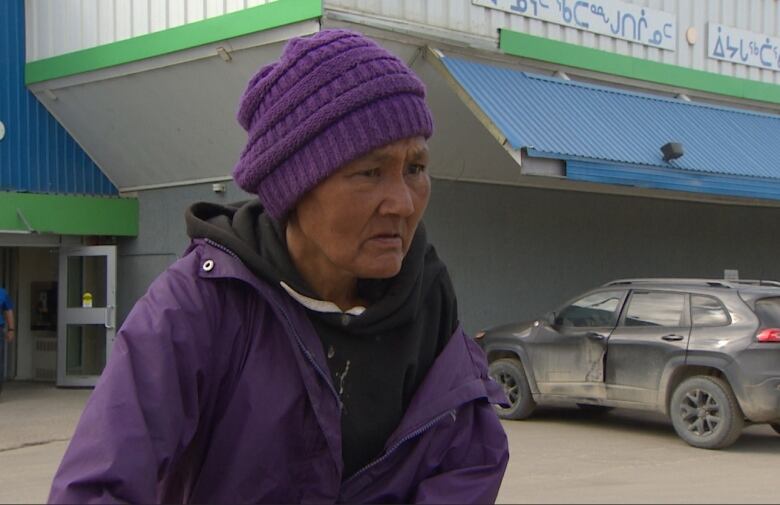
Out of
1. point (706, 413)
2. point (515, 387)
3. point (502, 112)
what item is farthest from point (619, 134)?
point (706, 413)

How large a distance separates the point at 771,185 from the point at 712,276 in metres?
4.42

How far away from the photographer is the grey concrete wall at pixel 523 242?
41.0 ft

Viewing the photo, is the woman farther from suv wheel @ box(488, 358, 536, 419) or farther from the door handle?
the door handle

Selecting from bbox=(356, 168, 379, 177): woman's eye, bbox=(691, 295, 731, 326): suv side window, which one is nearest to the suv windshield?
bbox=(691, 295, 731, 326): suv side window

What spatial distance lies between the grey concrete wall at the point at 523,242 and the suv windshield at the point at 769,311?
4160 millimetres

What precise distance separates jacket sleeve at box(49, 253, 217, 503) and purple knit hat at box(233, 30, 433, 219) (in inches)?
9.2

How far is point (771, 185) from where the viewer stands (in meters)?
12.3

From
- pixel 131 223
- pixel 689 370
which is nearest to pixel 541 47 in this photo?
pixel 689 370

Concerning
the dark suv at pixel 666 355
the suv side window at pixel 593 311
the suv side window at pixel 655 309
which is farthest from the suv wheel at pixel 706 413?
the suv side window at pixel 593 311

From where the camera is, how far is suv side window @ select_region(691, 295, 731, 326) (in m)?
9.45

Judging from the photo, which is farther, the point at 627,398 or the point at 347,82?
the point at 627,398

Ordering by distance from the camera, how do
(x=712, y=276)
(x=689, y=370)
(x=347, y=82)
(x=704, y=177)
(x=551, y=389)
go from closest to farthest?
(x=347, y=82), (x=689, y=370), (x=551, y=389), (x=704, y=177), (x=712, y=276)

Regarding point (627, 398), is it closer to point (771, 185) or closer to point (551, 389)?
point (551, 389)

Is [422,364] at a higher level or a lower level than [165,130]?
lower
